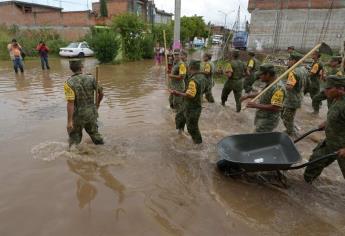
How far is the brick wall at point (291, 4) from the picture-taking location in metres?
20.2

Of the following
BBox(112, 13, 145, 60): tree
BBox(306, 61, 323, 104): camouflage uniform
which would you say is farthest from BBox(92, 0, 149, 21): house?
BBox(306, 61, 323, 104): camouflage uniform

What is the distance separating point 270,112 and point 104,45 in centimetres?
1598

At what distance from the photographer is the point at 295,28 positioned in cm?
2103

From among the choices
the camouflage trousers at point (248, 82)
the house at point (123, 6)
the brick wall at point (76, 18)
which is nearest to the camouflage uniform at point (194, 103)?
the camouflage trousers at point (248, 82)

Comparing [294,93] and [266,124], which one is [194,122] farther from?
[294,93]

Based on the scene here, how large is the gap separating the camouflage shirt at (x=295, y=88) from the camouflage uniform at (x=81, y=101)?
12.4ft

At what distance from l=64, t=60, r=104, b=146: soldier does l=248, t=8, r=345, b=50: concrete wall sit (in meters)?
17.3

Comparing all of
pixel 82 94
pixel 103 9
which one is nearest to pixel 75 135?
pixel 82 94

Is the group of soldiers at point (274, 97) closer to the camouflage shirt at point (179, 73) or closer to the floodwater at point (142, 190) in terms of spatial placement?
the camouflage shirt at point (179, 73)

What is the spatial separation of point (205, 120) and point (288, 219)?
4.38m

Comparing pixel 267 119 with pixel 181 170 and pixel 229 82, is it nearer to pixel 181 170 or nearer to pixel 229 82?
pixel 181 170

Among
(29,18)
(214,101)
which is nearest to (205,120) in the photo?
(214,101)

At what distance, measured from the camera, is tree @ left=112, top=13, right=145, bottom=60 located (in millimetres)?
20750

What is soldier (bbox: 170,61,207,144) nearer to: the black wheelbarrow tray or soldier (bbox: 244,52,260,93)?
the black wheelbarrow tray
